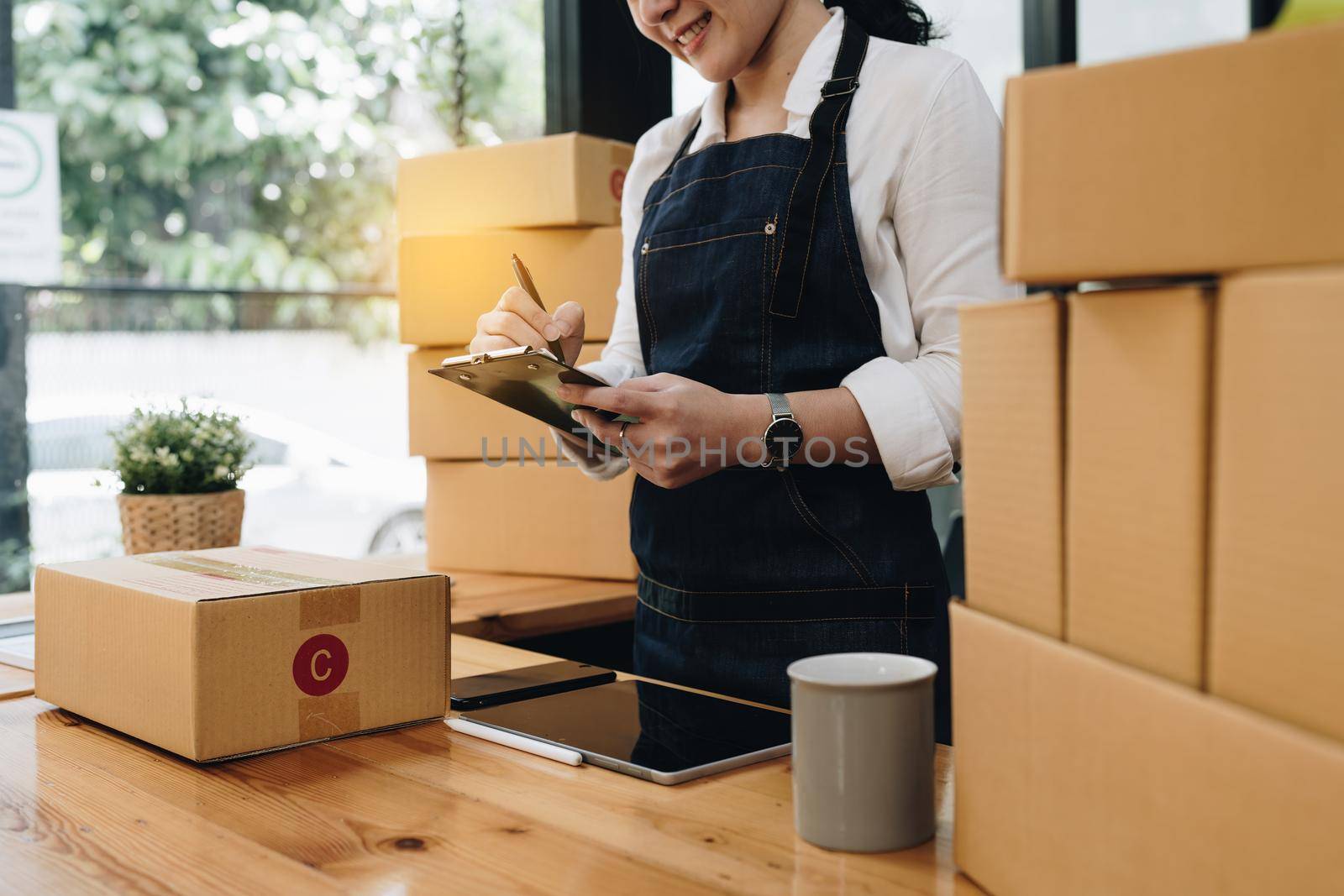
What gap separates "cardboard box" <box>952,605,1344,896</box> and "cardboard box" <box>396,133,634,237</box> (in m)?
1.42

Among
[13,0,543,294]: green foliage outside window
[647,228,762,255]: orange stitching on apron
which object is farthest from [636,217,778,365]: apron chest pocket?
[13,0,543,294]: green foliage outside window

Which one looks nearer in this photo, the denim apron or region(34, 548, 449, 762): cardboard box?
region(34, 548, 449, 762): cardboard box

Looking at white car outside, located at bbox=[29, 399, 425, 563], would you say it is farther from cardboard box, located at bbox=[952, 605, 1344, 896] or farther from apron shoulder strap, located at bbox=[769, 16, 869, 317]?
cardboard box, located at bbox=[952, 605, 1344, 896]

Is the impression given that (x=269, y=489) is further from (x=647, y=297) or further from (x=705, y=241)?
(x=705, y=241)

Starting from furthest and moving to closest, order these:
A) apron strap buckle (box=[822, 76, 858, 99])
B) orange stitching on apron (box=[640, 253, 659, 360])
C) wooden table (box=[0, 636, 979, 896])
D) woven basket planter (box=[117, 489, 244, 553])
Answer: woven basket planter (box=[117, 489, 244, 553]) < orange stitching on apron (box=[640, 253, 659, 360]) < apron strap buckle (box=[822, 76, 858, 99]) < wooden table (box=[0, 636, 979, 896])

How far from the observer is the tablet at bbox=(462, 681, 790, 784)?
0.86 meters

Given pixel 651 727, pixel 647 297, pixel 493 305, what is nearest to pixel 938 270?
pixel 647 297

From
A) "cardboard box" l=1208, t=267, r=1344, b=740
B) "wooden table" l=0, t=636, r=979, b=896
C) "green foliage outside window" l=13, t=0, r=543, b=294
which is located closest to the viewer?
"cardboard box" l=1208, t=267, r=1344, b=740

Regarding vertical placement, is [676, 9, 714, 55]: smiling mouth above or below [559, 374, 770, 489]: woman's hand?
above

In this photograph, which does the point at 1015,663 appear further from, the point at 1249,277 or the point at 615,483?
the point at 615,483

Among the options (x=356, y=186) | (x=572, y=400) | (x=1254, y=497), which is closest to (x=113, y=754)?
(x=572, y=400)

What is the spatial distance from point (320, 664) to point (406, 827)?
0.22 meters

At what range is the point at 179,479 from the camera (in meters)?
1.72

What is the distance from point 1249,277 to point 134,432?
5.38 feet
